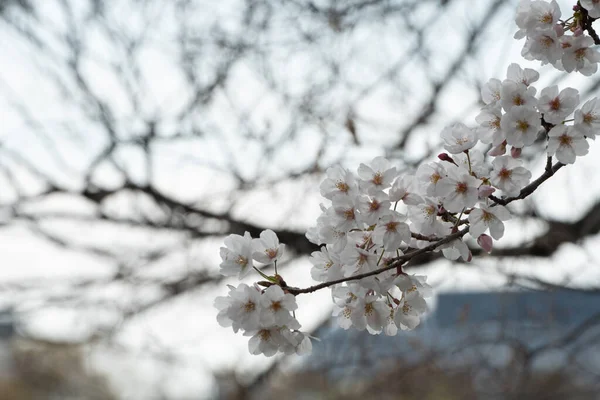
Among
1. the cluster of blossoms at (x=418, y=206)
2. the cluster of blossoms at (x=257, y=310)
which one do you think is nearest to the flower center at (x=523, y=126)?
the cluster of blossoms at (x=418, y=206)

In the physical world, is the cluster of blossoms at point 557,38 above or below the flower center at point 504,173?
above

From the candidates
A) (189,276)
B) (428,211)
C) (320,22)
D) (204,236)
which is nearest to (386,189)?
(428,211)

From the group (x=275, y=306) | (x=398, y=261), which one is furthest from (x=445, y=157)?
(x=275, y=306)

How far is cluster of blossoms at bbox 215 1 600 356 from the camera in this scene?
2.39 feet

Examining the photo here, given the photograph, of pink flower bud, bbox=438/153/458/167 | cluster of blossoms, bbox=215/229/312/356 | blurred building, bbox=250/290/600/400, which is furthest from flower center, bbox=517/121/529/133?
blurred building, bbox=250/290/600/400

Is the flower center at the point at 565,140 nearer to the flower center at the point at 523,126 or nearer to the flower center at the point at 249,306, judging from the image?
the flower center at the point at 523,126

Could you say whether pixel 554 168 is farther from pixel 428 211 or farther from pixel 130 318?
pixel 130 318

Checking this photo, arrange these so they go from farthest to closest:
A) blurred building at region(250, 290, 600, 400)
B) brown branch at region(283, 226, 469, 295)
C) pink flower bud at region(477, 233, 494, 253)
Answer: blurred building at region(250, 290, 600, 400)
pink flower bud at region(477, 233, 494, 253)
brown branch at region(283, 226, 469, 295)

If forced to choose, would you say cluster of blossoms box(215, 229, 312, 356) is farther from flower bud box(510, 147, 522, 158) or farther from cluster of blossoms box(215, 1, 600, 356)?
flower bud box(510, 147, 522, 158)

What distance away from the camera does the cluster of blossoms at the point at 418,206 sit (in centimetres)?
73

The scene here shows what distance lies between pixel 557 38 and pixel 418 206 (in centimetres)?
27

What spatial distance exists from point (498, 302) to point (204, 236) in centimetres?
133

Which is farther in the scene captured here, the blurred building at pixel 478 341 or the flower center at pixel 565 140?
the blurred building at pixel 478 341

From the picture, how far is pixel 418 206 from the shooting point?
2.50 feet
